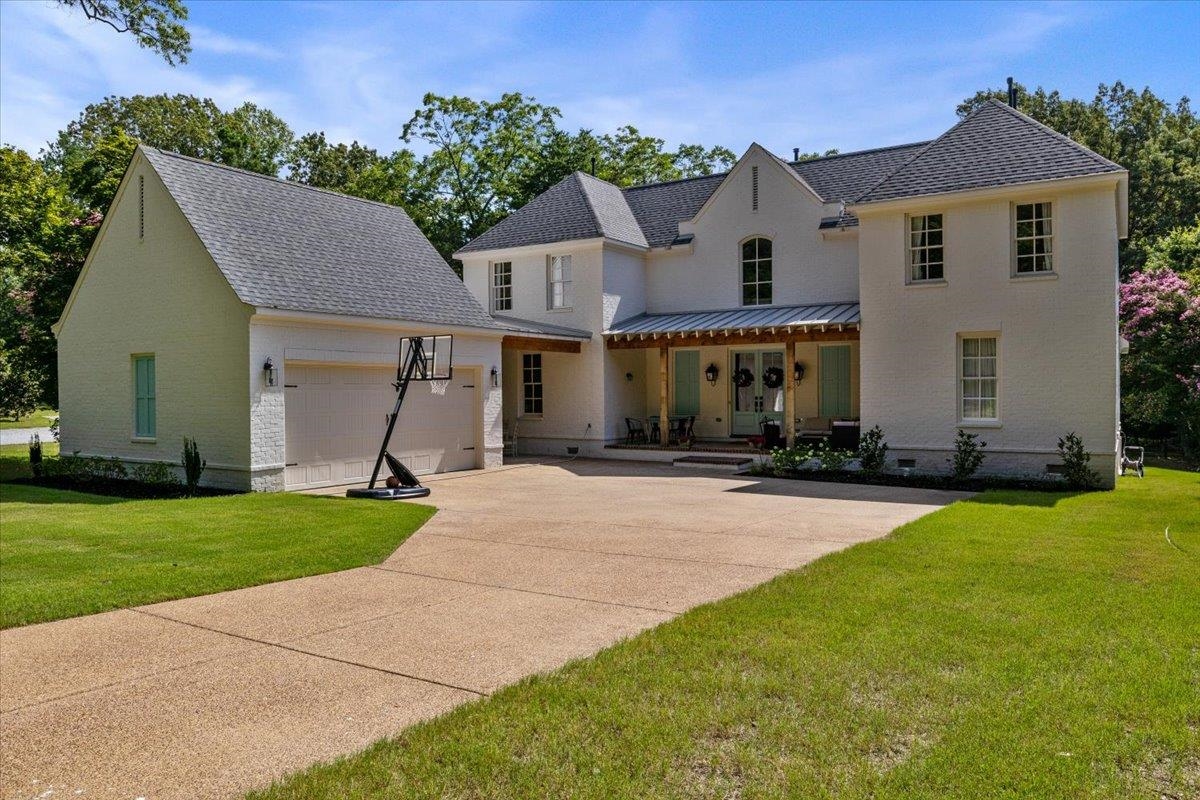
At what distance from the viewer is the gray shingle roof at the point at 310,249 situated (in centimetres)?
1504

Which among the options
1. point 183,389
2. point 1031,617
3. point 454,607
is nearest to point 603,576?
point 454,607

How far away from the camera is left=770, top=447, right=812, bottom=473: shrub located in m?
17.3

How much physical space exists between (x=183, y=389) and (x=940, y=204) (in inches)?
584

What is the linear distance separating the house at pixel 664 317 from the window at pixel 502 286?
2131mm

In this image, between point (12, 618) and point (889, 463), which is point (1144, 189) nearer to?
point (889, 463)

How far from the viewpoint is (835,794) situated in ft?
11.6

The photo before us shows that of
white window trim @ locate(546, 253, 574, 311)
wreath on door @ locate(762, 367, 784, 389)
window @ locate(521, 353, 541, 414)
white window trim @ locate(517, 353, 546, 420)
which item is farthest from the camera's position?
window @ locate(521, 353, 541, 414)

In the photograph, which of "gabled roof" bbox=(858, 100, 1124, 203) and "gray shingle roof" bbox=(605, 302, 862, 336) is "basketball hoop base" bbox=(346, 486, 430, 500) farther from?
"gabled roof" bbox=(858, 100, 1124, 203)

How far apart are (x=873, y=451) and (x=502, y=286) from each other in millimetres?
11517

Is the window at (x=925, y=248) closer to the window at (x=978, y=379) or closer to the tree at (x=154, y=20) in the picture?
the window at (x=978, y=379)

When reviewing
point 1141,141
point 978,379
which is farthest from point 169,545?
point 1141,141

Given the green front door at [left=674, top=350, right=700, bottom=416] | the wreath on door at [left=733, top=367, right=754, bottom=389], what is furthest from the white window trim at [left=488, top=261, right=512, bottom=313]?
the wreath on door at [left=733, top=367, right=754, bottom=389]

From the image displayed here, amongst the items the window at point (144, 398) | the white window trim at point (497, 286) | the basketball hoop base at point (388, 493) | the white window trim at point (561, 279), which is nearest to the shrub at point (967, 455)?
the basketball hoop base at point (388, 493)

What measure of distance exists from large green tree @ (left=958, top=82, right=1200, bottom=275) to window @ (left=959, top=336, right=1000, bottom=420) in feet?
61.2
